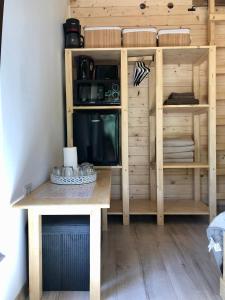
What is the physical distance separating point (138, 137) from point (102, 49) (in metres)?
1.08

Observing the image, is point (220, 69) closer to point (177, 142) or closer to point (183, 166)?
point (177, 142)

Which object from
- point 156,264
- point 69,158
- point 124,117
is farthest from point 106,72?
point 156,264

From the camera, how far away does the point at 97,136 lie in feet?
9.77

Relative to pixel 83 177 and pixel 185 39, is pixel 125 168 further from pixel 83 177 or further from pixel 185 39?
pixel 185 39

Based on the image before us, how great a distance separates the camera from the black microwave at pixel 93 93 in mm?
3016

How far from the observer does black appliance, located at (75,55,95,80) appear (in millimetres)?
3012

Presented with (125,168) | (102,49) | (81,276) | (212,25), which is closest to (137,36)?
(102,49)

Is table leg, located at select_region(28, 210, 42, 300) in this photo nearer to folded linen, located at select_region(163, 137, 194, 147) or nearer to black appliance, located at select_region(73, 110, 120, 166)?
black appliance, located at select_region(73, 110, 120, 166)

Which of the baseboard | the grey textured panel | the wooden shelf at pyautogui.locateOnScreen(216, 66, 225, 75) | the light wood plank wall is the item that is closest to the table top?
→ the grey textured panel

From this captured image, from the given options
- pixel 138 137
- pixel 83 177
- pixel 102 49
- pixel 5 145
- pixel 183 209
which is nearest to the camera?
pixel 5 145

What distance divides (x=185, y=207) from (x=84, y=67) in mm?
1778

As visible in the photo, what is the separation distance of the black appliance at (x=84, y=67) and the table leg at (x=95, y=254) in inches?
70.7

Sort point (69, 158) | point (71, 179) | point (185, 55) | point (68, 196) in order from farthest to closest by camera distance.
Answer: point (185, 55)
point (69, 158)
point (71, 179)
point (68, 196)

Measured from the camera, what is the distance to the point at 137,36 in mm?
2967
